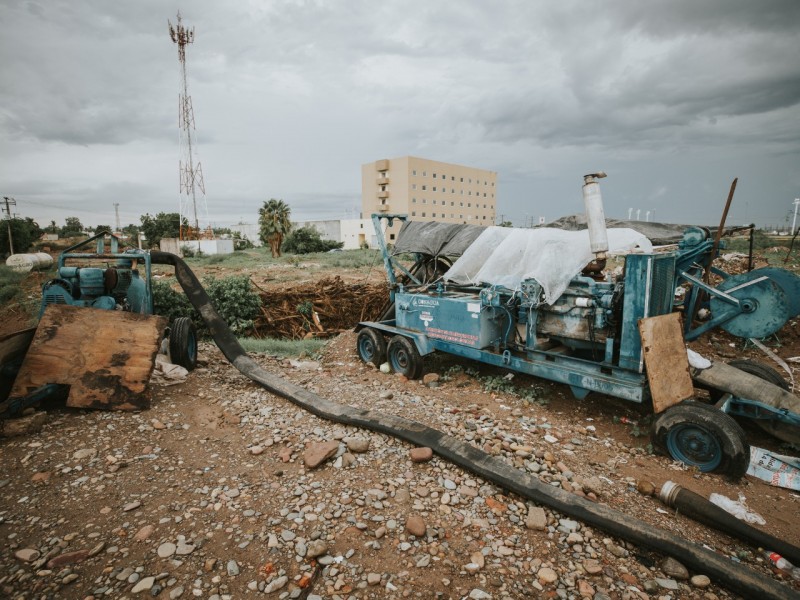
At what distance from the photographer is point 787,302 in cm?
428

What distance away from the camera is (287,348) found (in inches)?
332

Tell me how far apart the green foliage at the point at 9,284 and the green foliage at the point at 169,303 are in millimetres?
9514

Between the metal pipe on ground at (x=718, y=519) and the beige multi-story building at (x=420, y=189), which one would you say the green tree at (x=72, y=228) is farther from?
the metal pipe on ground at (x=718, y=519)

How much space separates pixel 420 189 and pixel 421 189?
0.60ft

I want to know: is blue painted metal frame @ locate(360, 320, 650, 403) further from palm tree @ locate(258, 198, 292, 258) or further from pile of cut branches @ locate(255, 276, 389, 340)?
palm tree @ locate(258, 198, 292, 258)

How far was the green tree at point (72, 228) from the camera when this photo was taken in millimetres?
70225

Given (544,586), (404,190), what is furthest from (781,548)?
(404,190)

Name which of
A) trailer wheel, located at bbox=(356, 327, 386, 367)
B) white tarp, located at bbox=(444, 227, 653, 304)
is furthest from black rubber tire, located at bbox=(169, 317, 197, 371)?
white tarp, located at bbox=(444, 227, 653, 304)

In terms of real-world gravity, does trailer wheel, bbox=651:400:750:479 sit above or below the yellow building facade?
below

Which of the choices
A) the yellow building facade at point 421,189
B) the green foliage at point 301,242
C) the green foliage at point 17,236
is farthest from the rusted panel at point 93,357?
the yellow building facade at point 421,189

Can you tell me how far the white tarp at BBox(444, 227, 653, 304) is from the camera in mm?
4902

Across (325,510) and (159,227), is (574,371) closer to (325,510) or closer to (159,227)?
(325,510)

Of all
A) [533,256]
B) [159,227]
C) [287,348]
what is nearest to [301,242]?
[159,227]

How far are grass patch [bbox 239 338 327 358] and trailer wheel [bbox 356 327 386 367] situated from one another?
45.7 inches
